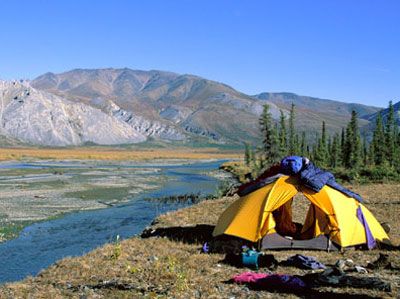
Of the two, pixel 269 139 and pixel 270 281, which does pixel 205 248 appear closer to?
pixel 270 281

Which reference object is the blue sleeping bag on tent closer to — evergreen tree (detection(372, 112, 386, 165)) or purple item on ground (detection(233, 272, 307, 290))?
purple item on ground (detection(233, 272, 307, 290))

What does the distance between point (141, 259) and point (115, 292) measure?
360 cm

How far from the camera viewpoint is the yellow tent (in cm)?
1579

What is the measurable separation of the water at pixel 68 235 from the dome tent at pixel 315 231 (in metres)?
6.98

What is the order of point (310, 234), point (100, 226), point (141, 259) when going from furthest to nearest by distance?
point (100, 226), point (310, 234), point (141, 259)

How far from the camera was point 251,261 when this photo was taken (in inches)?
531

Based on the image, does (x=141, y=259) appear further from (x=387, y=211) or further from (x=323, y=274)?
(x=387, y=211)

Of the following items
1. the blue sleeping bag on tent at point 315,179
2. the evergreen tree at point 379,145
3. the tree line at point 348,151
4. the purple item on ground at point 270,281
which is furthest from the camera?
the evergreen tree at point 379,145

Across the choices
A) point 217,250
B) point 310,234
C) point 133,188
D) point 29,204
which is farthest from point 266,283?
point 133,188

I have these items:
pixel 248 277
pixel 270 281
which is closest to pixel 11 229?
pixel 248 277

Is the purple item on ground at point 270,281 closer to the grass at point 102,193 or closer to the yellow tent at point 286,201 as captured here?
the yellow tent at point 286,201

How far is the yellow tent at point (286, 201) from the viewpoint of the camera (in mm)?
15789

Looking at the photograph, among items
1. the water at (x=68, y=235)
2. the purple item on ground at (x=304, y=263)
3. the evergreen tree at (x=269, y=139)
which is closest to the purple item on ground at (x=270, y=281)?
the purple item on ground at (x=304, y=263)

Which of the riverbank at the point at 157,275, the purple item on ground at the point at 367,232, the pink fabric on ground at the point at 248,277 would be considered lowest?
the riverbank at the point at 157,275
